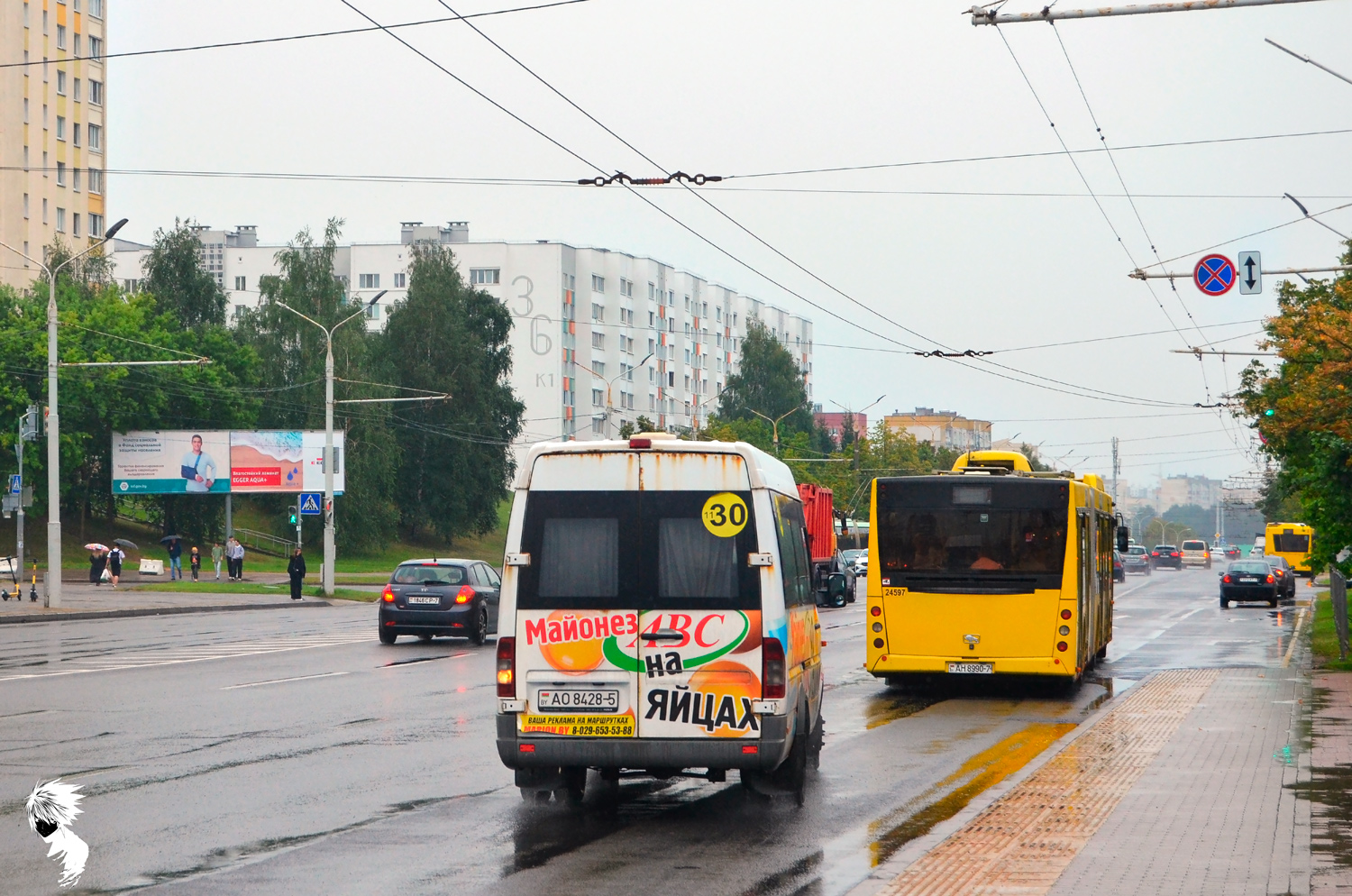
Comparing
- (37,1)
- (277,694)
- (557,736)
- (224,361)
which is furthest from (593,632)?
(37,1)

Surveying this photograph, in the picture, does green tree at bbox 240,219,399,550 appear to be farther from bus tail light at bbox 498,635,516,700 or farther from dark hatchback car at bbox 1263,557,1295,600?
bus tail light at bbox 498,635,516,700

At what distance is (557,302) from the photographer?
120 metres

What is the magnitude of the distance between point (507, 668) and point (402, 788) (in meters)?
2.01

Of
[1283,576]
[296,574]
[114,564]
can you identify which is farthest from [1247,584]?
[114,564]

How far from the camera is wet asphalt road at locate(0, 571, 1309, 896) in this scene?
8422mm

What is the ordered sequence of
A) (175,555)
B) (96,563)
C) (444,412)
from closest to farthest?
(96,563), (175,555), (444,412)

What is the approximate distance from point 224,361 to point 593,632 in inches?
2840

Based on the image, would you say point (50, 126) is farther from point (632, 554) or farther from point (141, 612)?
point (632, 554)

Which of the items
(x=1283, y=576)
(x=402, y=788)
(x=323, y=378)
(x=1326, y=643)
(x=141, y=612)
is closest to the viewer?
(x=402, y=788)

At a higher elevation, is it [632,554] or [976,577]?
[632,554]

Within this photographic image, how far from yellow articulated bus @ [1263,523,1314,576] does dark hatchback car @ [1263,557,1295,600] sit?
1216 centimetres

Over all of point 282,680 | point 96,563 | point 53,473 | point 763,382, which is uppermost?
point 763,382

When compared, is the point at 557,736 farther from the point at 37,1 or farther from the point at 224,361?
the point at 37,1

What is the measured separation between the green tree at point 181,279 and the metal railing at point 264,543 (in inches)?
436
